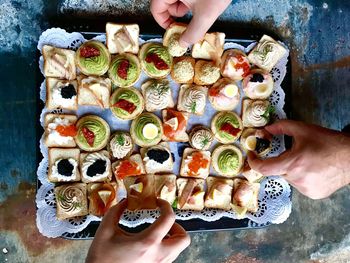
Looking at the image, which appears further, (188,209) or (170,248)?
(188,209)

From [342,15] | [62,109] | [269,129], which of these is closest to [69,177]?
[62,109]

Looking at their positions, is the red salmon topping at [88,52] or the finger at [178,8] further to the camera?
the red salmon topping at [88,52]

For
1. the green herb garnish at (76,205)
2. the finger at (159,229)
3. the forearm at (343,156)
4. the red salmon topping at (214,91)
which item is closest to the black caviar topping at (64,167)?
the green herb garnish at (76,205)

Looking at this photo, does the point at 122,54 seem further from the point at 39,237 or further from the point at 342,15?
the point at 342,15

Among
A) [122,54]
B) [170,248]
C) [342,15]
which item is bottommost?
[170,248]

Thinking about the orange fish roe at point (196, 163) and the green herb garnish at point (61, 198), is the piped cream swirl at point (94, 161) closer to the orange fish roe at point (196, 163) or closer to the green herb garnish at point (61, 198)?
the green herb garnish at point (61, 198)

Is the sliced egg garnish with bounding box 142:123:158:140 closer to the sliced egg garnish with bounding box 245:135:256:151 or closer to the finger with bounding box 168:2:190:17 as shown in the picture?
the sliced egg garnish with bounding box 245:135:256:151

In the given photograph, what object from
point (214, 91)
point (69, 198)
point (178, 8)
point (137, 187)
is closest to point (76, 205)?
point (69, 198)
